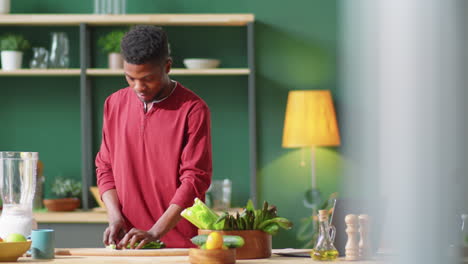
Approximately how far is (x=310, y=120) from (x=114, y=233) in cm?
215

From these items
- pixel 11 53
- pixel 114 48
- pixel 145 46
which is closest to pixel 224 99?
pixel 114 48

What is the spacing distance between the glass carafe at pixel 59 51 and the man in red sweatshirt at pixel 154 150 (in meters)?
1.81

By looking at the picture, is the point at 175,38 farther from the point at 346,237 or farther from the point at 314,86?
the point at 346,237

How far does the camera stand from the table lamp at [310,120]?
397cm

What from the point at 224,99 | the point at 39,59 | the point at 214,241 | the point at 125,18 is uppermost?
the point at 125,18

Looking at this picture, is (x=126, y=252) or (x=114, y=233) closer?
(x=126, y=252)

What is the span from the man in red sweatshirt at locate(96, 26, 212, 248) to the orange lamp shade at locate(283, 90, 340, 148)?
5.76 feet

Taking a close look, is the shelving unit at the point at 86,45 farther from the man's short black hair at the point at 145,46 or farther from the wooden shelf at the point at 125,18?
the man's short black hair at the point at 145,46

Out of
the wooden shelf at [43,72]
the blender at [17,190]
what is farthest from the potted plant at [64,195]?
the blender at [17,190]

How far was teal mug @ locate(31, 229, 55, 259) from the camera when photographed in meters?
1.79

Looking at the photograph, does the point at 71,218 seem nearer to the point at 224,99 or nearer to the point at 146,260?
the point at 224,99

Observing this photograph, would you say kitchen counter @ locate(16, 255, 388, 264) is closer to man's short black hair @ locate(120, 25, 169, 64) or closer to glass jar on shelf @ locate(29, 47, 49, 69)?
man's short black hair @ locate(120, 25, 169, 64)

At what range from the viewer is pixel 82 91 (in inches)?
157

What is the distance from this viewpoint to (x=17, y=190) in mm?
2012
